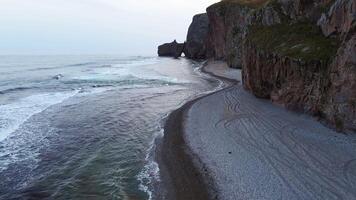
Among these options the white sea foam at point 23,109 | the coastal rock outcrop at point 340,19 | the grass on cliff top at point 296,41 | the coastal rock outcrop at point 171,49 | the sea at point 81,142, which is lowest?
the sea at point 81,142

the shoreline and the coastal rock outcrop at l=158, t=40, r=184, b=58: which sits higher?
the coastal rock outcrop at l=158, t=40, r=184, b=58

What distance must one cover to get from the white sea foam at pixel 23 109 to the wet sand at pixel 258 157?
1078 cm

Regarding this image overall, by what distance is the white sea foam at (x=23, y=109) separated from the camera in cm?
2414

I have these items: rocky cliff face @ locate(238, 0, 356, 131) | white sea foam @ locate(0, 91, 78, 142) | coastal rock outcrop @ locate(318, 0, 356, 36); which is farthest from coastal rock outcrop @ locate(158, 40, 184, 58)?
coastal rock outcrop @ locate(318, 0, 356, 36)

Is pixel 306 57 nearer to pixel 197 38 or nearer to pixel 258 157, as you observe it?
pixel 258 157

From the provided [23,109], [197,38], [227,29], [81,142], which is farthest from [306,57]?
[197,38]

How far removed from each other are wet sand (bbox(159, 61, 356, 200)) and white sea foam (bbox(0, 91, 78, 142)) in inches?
424

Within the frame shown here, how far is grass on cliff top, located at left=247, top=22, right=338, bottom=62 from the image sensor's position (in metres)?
22.2

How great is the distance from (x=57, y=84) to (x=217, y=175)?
125 feet

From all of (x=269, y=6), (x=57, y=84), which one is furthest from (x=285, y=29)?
(x=57, y=84)

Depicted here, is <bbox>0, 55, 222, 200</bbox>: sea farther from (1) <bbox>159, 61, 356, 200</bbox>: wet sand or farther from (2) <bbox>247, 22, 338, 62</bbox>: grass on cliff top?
(2) <bbox>247, 22, 338, 62</bbox>: grass on cliff top

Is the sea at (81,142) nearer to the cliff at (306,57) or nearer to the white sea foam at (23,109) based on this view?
the white sea foam at (23,109)

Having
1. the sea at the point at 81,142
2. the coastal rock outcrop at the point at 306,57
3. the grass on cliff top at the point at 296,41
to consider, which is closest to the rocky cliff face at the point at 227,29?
the sea at the point at 81,142

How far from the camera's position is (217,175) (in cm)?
1499
